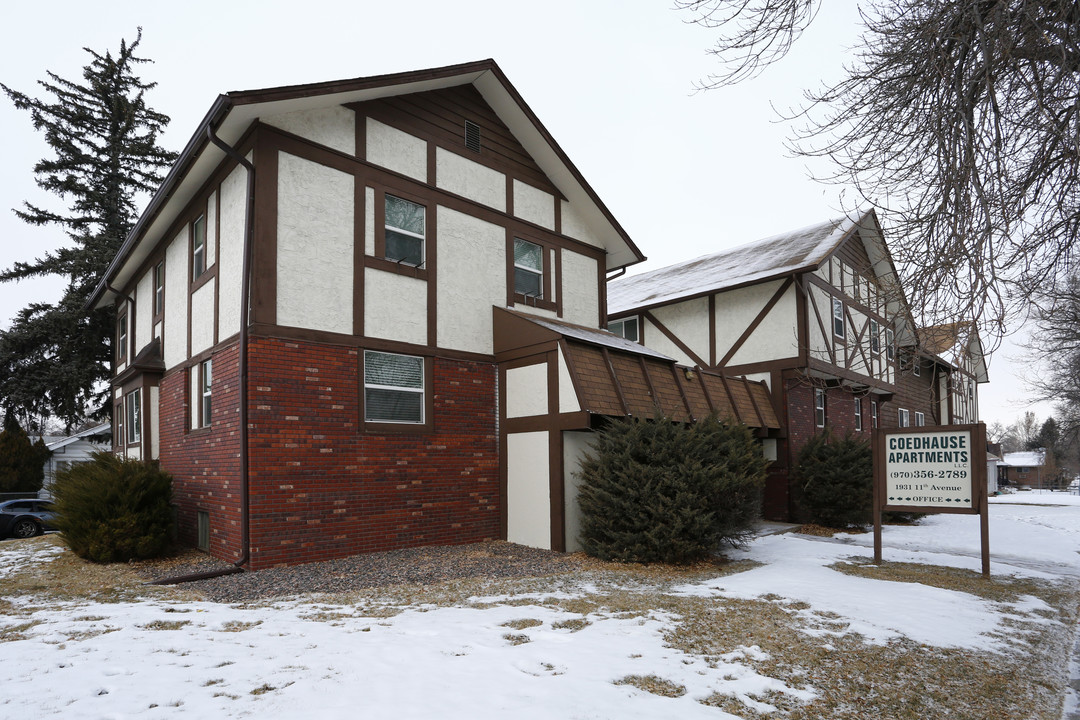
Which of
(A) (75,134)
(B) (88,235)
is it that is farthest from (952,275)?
(A) (75,134)

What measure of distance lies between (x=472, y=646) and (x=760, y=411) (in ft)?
42.9

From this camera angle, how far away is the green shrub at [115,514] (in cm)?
1065

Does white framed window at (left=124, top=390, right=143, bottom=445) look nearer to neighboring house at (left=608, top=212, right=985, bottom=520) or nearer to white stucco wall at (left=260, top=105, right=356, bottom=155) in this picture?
white stucco wall at (left=260, top=105, right=356, bottom=155)

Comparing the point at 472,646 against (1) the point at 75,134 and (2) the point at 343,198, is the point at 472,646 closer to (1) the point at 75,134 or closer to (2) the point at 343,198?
(2) the point at 343,198

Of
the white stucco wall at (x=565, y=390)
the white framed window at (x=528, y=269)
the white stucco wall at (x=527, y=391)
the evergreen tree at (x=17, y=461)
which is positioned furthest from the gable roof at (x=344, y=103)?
the evergreen tree at (x=17, y=461)

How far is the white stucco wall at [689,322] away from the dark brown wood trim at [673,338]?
64 mm

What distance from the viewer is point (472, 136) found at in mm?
13750

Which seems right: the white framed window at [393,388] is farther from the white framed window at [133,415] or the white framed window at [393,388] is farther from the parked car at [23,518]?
the parked car at [23,518]

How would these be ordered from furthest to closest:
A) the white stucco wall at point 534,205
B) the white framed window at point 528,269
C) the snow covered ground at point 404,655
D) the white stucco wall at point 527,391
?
the white stucco wall at point 534,205 → the white framed window at point 528,269 → the white stucco wall at point 527,391 → the snow covered ground at point 404,655

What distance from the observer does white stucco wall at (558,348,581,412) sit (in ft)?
37.3

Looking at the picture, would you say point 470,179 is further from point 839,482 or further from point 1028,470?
point 1028,470

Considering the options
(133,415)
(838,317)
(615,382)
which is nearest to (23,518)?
(133,415)

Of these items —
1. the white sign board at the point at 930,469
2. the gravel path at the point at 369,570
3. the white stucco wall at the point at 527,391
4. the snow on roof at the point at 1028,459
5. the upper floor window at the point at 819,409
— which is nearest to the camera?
the gravel path at the point at 369,570

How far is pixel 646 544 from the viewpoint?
10312 millimetres
